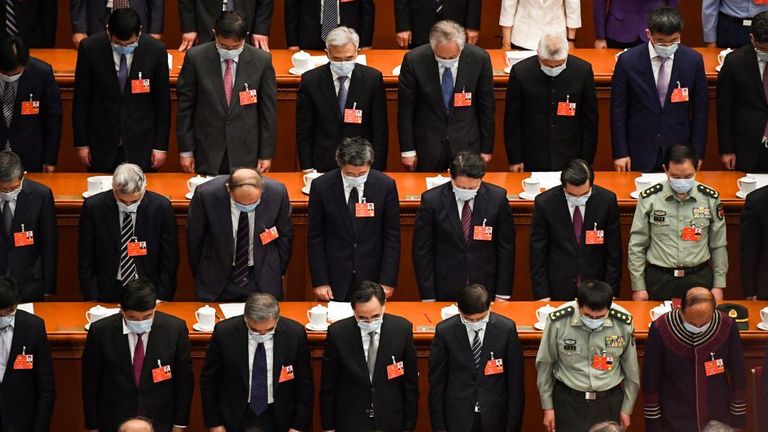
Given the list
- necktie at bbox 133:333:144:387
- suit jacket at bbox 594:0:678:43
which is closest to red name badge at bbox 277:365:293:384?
necktie at bbox 133:333:144:387

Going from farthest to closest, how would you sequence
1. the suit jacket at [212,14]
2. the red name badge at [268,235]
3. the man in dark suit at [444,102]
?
the suit jacket at [212,14] → the man in dark suit at [444,102] → the red name badge at [268,235]

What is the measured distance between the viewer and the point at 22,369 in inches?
299

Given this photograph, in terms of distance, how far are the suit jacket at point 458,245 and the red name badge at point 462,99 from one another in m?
0.89

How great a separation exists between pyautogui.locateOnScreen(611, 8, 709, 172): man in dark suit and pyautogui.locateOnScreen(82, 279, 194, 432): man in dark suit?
9.59 ft

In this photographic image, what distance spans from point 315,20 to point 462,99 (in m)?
1.32

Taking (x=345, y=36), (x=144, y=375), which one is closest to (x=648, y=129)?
(x=345, y=36)

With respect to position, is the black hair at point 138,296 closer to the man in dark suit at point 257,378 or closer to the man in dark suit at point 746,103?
the man in dark suit at point 257,378

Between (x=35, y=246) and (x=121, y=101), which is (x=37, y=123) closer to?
(x=121, y=101)

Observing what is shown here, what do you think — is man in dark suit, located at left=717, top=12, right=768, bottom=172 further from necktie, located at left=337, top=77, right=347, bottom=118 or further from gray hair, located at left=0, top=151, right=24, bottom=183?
gray hair, located at left=0, top=151, right=24, bottom=183

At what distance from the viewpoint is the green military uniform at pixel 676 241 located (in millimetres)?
8234

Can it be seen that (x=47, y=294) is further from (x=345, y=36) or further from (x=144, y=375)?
(x=345, y=36)

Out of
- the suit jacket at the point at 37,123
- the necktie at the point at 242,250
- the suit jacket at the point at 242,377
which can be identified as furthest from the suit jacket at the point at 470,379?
the suit jacket at the point at 37,123

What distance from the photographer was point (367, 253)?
832cm

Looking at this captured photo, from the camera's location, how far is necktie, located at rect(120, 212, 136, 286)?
8.09 m
